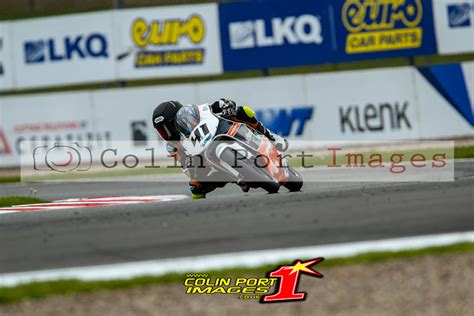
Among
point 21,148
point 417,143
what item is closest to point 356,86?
point 417,143

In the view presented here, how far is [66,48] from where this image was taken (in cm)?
2017

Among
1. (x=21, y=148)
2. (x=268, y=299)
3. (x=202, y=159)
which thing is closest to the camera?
(x=268, y=299)

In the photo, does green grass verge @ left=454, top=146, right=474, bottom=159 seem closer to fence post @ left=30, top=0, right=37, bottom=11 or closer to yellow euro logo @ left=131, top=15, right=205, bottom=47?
yellow euro logo @ left=131, top=15, right=205, bottom=47

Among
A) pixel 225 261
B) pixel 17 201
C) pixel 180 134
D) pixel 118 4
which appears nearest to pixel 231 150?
pixel 180 134

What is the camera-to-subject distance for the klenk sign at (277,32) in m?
19.5

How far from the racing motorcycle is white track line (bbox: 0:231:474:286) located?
10.0ft

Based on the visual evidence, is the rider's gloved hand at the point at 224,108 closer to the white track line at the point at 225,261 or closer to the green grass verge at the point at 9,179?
the white track line at the point at 225,261

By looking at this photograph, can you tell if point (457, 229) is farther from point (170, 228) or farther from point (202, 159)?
point (202, 159)

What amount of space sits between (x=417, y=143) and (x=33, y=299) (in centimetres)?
1328

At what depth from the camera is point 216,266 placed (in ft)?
22.7

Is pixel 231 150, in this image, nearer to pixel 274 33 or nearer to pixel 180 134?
pixel 180 134

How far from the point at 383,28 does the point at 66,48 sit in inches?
283
